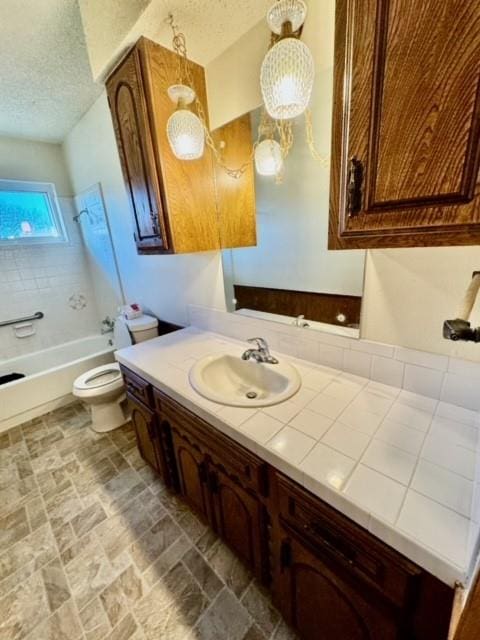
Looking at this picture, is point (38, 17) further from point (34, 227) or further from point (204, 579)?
point (204, 579)

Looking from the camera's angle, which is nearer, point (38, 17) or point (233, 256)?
point (38, 17)

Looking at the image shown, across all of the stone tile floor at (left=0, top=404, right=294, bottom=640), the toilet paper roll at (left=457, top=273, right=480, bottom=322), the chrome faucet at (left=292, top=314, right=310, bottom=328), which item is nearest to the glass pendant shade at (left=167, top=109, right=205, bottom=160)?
the chrome faucet at (left=292, top=314, right=310, bottom=328)

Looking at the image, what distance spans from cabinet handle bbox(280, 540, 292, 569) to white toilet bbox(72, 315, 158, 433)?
161 cm

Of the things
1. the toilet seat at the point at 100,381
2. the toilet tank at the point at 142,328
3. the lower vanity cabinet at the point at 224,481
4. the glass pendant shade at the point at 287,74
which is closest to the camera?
the glass pendant shade at the point at 287,74

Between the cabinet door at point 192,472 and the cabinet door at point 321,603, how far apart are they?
0.42 meters

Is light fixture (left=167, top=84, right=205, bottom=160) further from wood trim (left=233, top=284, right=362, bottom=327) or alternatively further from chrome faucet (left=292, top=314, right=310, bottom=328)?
chrome faucet (left=292, top=314, right=310, bottom=328)

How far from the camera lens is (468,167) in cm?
48

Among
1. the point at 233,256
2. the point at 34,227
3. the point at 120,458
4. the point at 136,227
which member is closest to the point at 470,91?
the point at 233,256

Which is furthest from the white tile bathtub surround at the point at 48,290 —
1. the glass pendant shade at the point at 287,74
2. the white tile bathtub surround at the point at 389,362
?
the glass pendant shade at the point at 287,74

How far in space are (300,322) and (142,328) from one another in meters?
1.39

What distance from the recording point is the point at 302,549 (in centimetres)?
76

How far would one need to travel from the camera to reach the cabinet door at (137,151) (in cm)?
119

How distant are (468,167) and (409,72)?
0.23m

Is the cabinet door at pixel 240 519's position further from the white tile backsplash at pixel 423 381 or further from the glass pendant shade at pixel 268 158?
the glass pendant shade at pixel 268 158
